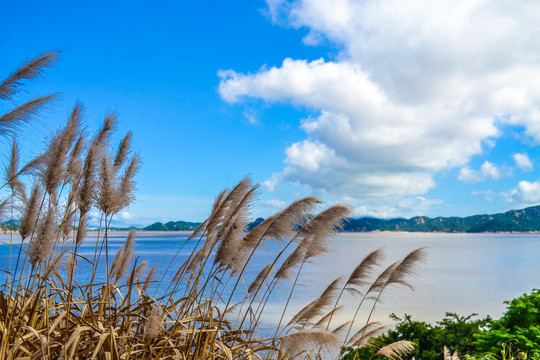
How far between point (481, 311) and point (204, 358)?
740 inches

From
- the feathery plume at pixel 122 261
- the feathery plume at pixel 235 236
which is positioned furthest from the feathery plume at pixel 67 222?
the feathery plume at pixel 235 236

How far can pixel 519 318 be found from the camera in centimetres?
620

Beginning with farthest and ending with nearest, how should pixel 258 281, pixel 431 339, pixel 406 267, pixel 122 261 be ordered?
1. pixel 431 339
2. pixel 122 261
3. pixel 406 267
4. pixel 258 281

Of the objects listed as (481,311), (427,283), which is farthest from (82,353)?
(427,283)

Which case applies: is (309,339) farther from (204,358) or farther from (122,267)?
(122,267)

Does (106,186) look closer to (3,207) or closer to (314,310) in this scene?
(3,207)

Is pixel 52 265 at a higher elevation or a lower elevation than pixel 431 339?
higher

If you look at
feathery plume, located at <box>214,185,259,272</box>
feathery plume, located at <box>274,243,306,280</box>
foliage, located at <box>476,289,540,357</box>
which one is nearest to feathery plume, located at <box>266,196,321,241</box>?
feathery plume, located at <box>214,185,259,272</box>

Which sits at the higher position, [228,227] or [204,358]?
[228,227]

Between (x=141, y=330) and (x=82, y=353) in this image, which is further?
(x=141, y=330)

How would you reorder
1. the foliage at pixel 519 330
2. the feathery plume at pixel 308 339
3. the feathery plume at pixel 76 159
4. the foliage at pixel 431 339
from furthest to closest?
the foliage at pixel 431 339 < the foliage at pixel 519 330 < the feathery plume at pixel 76 159 < the feathery plume at pixel 308 339

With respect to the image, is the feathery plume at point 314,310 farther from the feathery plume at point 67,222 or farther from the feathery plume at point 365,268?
the feathery plume at point 67,222

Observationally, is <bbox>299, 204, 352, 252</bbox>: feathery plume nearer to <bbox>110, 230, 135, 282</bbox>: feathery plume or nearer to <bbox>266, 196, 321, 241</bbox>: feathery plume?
<bbox>266, 196, 321, 241</bbox>: feathery plume

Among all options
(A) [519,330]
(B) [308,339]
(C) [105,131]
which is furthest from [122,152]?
(A) [519,330]
